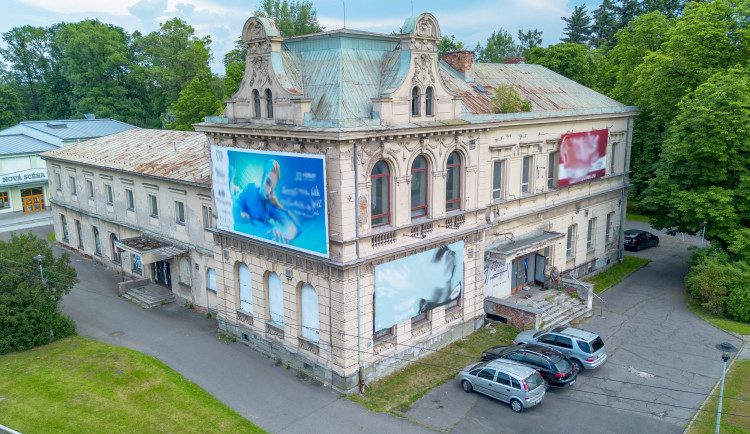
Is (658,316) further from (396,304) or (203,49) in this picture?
(203,49)

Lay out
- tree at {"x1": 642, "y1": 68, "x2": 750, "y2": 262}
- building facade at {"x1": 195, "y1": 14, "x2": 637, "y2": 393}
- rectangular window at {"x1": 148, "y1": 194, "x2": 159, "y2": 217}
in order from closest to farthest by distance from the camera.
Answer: building facade at {"x1": 195, "y1": 14, "x2": 637, "y2": 393}
tree at {"x1": 642, "y1": 68, "x2": 750, "y2": 262}
rectangular window at {"x1": 148, "y1": 194, "x2": 159, "y2": 217}

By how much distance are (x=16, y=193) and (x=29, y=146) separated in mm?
5774

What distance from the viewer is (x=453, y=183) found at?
87.2 ft

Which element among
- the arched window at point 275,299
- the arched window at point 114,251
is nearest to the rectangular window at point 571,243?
the arched window at point 275,299

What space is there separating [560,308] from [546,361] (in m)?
8.91

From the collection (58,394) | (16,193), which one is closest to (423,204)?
(58,394)

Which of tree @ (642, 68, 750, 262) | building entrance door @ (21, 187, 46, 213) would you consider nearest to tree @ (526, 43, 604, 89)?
tree @ (642, 68, 750, 262)

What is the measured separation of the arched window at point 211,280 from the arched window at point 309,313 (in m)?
9.41

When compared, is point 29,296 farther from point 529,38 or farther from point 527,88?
point 529,38

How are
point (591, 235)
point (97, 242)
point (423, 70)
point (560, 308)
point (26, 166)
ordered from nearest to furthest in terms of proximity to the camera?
point (423, 70)
point (560, 308)
point (591, 235)
point (97, 242)
point (26, 166)

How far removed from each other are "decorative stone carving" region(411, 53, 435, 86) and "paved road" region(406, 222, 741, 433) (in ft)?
45.5

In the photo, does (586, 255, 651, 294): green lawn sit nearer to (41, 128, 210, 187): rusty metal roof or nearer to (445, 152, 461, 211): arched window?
(445, 152, 461, 211): arched window

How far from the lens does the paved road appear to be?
842 inches

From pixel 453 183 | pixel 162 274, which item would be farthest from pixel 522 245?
pixel 162 274
